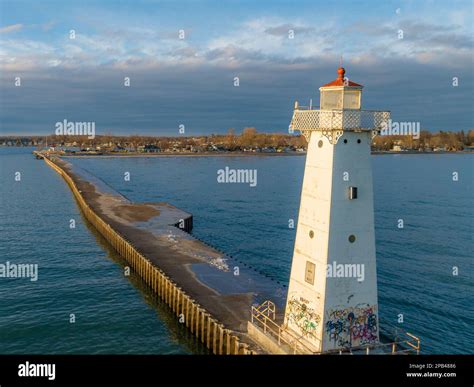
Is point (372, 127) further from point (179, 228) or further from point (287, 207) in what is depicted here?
point (287, 207)

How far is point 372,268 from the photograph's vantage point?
24.0 meters

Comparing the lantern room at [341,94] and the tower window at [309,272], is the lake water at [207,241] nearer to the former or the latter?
the tower window at [309,272]

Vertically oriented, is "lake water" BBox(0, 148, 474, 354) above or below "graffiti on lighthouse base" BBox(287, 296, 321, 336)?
below

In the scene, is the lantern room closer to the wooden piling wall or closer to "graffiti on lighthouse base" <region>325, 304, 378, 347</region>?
"graffiti on lighthouse base" <region>325, 304, 378, 347</region>

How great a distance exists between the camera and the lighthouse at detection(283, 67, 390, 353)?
2323 cm

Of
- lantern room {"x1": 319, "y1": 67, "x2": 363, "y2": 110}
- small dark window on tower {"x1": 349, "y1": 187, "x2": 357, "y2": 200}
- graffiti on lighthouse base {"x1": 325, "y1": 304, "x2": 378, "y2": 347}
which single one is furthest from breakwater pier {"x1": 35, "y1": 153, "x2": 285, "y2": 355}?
lantern room {"x1": 319, "y1": 67, "x2": 363, "y2": 110}

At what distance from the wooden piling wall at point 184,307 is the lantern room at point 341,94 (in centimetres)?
1366
